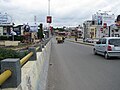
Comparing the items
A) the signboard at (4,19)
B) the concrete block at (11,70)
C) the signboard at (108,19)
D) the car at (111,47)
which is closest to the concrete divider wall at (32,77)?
the concrete block at (11,70)

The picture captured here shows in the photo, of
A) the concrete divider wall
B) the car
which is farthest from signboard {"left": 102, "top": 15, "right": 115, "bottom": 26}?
the concrete divider wall

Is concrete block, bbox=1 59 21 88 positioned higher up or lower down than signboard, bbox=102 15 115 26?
lower down

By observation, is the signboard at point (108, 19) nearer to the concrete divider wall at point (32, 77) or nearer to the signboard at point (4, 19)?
the signboard at point (4, 19)

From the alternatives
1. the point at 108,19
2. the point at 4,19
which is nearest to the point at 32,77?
the point at 4,19

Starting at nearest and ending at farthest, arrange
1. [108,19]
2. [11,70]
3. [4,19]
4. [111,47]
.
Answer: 1. [11,70]
2. [111,47]
3. [4,19]
4. [108,19]

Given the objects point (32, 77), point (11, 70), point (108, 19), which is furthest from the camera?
point (108, 19)

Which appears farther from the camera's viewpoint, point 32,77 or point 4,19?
point 4,19

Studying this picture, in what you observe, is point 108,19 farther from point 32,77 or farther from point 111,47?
point 32,77

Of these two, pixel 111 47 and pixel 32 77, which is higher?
pixel 32 77

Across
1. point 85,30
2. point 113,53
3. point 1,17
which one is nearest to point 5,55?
point 113,53

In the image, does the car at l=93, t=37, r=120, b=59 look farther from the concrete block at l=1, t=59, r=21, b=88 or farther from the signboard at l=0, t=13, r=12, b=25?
the signboard at l=0, t=13, r=12, b=25

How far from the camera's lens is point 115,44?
64.4 ft

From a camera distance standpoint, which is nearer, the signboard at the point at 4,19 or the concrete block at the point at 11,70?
the concrete block at the point at 11,70

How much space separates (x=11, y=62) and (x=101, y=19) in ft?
218
